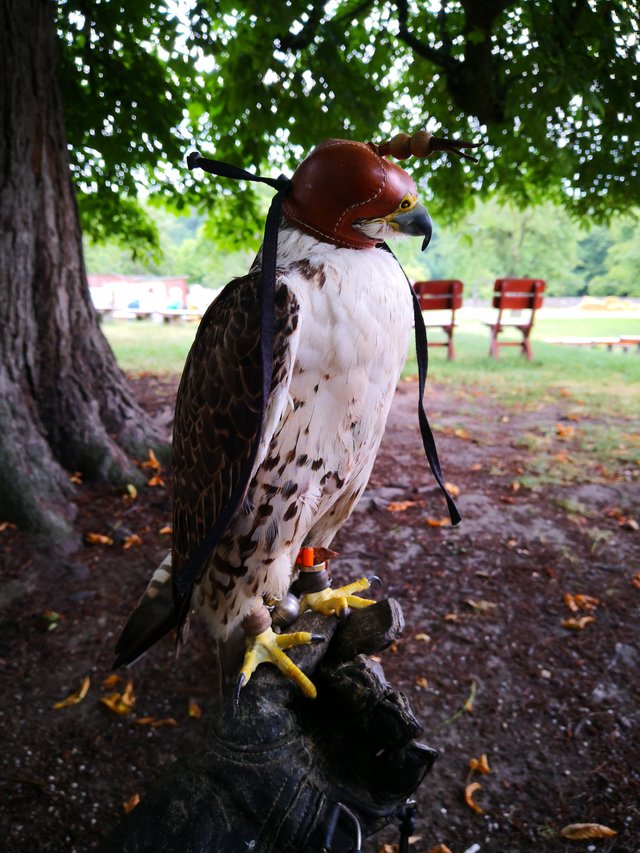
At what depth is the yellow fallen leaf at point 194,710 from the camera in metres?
2.42

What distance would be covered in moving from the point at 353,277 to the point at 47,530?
2650mm

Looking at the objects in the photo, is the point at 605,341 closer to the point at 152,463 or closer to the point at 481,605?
the point at 481,605

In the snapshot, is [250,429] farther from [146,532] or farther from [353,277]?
[146,532]

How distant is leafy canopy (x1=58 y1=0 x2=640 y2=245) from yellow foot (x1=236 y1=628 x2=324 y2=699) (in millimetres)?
2806

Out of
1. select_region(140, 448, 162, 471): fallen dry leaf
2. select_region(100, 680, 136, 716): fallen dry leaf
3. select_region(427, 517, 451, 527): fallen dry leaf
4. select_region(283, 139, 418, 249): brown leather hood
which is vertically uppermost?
select_region(283, 139, 418, 249): brown leather hood

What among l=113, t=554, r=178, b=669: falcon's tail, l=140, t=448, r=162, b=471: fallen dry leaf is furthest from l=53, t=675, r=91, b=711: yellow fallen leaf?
l=140, t=448, r=162, b=471: fallen dry leaf

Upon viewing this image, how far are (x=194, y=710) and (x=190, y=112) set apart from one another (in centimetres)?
430

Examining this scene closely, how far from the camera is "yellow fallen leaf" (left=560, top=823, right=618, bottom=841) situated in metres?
1.90

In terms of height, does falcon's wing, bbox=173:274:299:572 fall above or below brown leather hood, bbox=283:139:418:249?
below

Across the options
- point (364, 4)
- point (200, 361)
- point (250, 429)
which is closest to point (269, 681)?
point (250, 429)

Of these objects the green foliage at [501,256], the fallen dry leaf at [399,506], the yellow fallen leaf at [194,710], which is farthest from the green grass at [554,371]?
the yellow fallen leaf at [194,710]

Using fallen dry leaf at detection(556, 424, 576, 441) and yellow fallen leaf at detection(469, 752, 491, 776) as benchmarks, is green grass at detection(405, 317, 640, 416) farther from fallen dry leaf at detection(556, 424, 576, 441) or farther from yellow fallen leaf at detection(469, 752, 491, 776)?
yellow fallen leaf at detection(469, 752, 491, 776)

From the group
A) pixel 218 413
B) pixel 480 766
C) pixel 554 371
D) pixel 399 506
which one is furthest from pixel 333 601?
pixel 554 371

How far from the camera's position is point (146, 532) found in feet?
11.5
